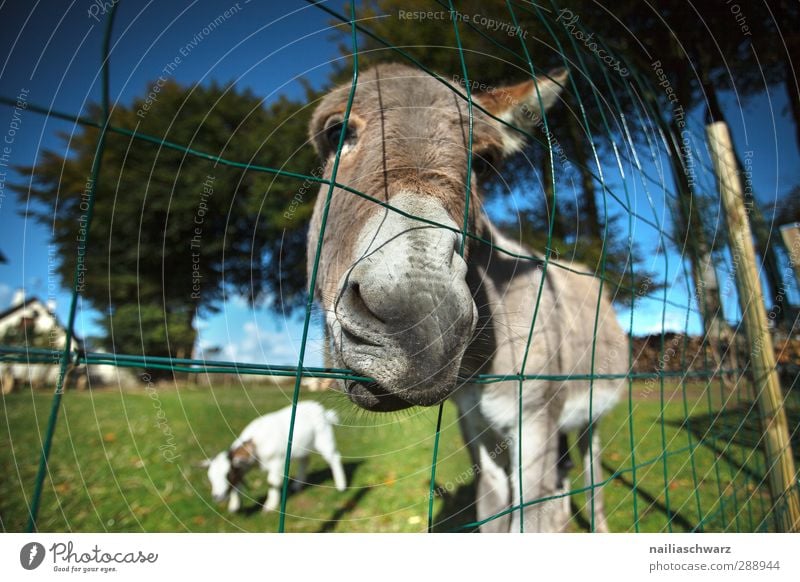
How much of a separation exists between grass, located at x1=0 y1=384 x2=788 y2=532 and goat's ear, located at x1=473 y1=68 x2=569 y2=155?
147 cm

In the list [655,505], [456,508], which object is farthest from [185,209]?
[655,505]

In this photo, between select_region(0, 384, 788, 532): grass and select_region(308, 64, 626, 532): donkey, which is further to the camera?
select_region(0, 384, 788, 532): grass

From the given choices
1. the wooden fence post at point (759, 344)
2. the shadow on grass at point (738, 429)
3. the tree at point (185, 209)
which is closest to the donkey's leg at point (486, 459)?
the shadow on grass at point (738, 429)

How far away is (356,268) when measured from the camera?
999mm

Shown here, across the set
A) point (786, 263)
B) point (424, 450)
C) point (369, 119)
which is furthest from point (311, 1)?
point (424, 450)

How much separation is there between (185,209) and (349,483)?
5.18 metres

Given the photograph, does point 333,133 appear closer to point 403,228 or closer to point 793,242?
point 403,228

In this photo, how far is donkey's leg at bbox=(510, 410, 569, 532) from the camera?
1.72 m

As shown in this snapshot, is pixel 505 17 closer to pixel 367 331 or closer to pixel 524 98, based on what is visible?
pixel 524 98

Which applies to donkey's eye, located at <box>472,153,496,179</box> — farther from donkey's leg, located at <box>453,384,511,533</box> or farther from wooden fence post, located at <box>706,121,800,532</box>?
wooden fence post, located at <box>706,121,800,532</box>

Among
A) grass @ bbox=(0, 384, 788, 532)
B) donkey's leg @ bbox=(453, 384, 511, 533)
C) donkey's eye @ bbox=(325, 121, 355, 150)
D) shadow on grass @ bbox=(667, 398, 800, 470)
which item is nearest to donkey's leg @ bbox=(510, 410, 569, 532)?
donkey's leg @ bbox=(453, 384, 511, 533)

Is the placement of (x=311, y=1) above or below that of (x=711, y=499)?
above

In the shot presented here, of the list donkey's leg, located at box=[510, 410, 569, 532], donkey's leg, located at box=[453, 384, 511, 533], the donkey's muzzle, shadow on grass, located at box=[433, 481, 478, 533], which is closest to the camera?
the donkey's muzzle
